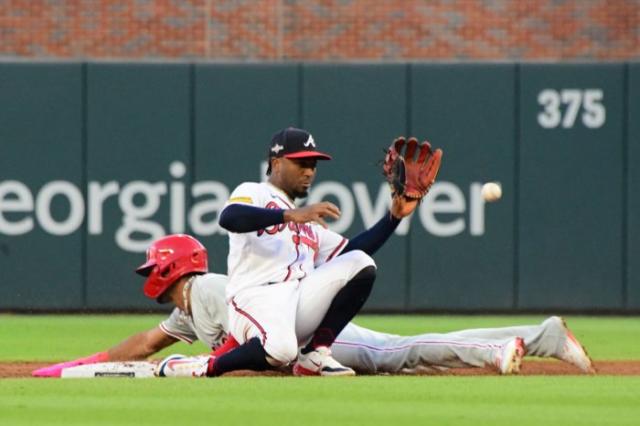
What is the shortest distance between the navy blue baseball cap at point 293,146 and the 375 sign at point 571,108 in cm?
557

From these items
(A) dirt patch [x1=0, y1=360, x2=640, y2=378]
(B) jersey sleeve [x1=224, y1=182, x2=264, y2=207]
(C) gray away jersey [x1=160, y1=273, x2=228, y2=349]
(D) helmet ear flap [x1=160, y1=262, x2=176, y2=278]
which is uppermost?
(B) jersey sleeve [x1=224, y1=182, x2=264, y2=207]

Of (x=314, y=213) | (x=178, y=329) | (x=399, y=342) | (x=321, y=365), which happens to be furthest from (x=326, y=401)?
(x=178, y=329)

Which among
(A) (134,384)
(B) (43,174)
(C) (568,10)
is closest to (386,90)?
(B) (43,174)

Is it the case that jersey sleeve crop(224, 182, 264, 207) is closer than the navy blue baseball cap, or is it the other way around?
jersey sleeve crop(224, 182, 264, 207)

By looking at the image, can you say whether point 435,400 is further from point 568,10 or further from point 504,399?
point 568,10

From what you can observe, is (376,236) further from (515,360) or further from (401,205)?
(515,360)

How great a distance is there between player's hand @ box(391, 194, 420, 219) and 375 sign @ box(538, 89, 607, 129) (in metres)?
5.17

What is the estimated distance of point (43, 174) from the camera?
12555 millimetres

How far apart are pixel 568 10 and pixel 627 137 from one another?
3830mm

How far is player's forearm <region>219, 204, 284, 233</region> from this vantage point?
691 centimetres

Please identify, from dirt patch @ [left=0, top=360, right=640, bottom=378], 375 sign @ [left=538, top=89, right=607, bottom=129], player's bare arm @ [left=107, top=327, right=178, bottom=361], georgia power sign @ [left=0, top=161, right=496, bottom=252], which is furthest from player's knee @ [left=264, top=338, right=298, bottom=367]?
375 sign @ [left=538, top=89, right=607, bottom=129]

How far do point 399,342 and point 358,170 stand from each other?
17.0ft

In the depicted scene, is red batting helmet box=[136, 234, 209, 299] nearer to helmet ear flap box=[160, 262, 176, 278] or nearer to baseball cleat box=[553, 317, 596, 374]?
helmet ear flap box=[160, 262, 176, 278]

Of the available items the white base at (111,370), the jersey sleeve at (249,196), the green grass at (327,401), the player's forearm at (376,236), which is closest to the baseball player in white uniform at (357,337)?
the white base at (111,370)
